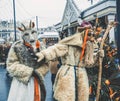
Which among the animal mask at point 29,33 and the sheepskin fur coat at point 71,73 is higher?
the animal mask at point 29,33

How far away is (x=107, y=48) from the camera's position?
7.48m

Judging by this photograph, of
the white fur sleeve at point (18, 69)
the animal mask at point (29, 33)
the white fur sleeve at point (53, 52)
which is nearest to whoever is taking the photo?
the white fur sleeve at point (53, 52)

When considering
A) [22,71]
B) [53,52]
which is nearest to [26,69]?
[22,71]

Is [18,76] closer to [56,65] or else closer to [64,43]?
[64,43]

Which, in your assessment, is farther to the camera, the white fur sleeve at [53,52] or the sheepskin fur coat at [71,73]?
the sheepskin fur coat at [71,73]

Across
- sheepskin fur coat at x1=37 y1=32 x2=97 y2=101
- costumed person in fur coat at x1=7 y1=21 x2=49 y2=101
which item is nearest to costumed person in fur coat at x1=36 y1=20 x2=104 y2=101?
sheepskin fur coat at x1=37 y1=32 x2=97 y2=101

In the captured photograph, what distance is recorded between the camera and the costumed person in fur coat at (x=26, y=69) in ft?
A: 17.1

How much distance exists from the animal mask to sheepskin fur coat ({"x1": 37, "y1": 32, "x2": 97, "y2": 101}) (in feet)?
1.04

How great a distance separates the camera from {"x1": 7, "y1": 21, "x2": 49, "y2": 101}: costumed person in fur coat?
522cm

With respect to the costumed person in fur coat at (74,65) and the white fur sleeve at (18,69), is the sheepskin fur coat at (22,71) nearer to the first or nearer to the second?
the white fur sleeve at (18,69)

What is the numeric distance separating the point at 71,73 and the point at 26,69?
2.28 ft

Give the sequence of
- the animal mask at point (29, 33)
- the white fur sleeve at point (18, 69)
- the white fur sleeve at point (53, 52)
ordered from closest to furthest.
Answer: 1. the white fur sleeve at point (53, 52)
2. the white fur sleeve at point (18, 69)
3. the animal mask at point (29, 33)

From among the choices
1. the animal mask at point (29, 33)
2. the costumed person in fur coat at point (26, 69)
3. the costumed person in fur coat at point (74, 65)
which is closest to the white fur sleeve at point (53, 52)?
the costumed person in fur coat at point (74, 65)

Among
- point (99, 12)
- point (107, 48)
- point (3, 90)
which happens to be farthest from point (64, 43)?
point (99, 12)
